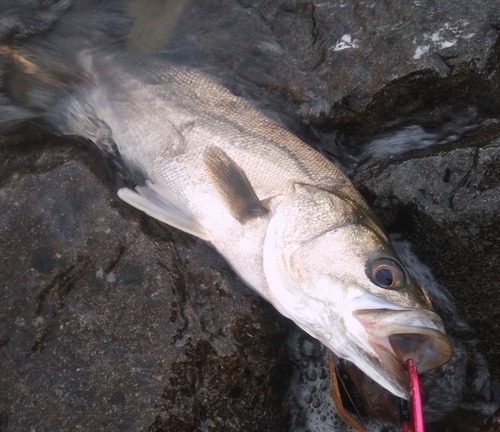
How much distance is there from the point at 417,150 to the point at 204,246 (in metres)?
1.62

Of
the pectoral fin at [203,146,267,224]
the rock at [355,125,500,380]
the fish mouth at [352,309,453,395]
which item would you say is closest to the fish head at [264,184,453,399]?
the fish mouth at [352,309,453,395]

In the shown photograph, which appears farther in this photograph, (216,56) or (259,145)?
(216,56)

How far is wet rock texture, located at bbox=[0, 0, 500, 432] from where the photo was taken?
8.33 ft

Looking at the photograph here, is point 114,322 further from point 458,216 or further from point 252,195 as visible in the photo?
point 458,216

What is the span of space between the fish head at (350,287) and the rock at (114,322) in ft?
1.59

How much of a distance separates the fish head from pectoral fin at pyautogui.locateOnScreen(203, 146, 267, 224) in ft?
0.41

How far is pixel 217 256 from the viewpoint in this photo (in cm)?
292

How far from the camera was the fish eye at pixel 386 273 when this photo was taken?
7.18 ft

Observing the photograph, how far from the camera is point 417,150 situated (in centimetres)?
320

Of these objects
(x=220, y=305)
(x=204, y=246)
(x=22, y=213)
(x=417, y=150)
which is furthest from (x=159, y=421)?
(x=417, y=150)

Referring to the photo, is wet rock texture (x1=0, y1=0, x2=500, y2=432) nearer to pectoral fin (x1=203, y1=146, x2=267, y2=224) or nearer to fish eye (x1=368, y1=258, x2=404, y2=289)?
pectoral fin (x1=203, y1=146, x2=267, y2=224)

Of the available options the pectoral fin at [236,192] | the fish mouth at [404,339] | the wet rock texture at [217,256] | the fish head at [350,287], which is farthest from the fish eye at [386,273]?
the wet rock texture at [217,256]

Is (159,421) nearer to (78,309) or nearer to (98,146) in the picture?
(78,309)

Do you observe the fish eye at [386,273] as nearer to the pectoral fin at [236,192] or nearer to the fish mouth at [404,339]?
the fish mouth at [404,339]
